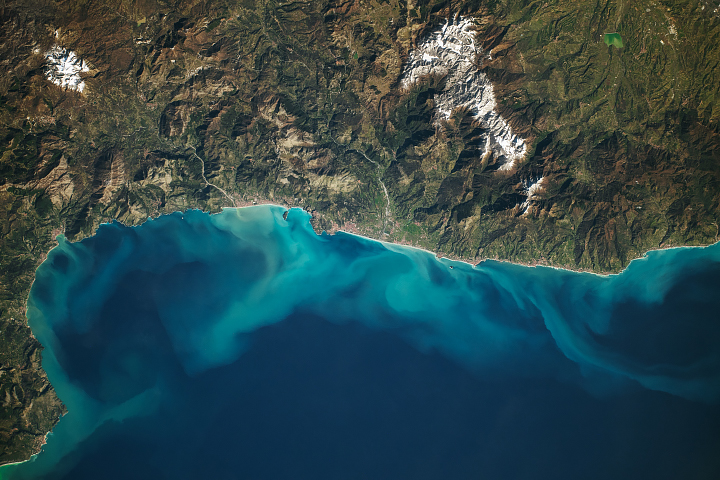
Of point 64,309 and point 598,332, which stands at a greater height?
point 64,309

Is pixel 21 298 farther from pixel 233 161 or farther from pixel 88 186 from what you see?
pixel 233 161

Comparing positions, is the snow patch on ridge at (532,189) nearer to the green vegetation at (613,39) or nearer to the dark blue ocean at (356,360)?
the dark blue ocean at (356,360)

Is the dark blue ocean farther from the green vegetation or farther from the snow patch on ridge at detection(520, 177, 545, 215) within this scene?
the green vegetation

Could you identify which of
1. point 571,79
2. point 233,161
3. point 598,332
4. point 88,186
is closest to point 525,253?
point 598,332

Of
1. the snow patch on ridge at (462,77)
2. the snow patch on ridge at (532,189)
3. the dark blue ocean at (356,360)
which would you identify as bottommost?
the dark blue ocean at (356,360)

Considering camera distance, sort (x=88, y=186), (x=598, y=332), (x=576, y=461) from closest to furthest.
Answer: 1. (x=576, y=461)
2. (x=598, y=332)
3. (x=88, y=186)

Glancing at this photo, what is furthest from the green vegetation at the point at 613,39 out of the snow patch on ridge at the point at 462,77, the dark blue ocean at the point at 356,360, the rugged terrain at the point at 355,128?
the dark blue ocean at the point at 356,360

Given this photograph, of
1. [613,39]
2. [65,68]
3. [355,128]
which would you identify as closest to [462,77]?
[355,128]

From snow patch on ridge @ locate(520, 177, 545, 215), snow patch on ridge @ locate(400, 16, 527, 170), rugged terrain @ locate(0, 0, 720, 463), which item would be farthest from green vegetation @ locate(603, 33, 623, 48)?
snow patch on ridge @ locate(520, 177, 545, 215)
